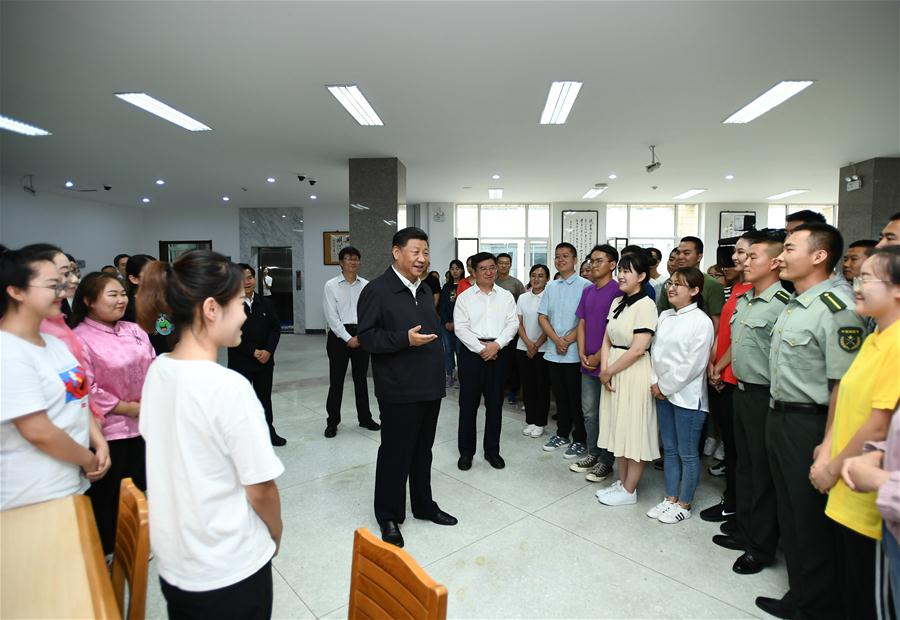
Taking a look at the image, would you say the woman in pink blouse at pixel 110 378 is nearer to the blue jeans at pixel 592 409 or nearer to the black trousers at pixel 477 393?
the black trousers at pixel 477 393

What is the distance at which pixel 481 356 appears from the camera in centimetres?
342

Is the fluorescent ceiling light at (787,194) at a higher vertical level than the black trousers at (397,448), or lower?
higher

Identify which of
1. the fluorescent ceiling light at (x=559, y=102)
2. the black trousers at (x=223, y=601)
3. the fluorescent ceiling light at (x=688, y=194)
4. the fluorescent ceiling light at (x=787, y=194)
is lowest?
the black trousers at (x=223, y=601)

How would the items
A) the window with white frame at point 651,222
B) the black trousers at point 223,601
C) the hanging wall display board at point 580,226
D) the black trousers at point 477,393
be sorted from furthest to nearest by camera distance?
1. the window with white frame at point 651,222
2. the hanging wall display board at point 580,226
3. the black trousers at point 477,393
4. the black trousers at point 223,601

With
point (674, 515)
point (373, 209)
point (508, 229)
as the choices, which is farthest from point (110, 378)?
point (508, 229)

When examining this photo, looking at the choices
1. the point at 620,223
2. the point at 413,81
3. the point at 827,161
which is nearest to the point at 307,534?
the point at 413,81

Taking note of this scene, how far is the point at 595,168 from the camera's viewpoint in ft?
26.7

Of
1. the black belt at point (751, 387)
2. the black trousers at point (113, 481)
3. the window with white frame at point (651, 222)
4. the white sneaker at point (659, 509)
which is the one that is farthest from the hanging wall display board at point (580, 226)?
the black trousers at point (113, 481)

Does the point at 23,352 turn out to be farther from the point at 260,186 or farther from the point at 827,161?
the point at 827,161

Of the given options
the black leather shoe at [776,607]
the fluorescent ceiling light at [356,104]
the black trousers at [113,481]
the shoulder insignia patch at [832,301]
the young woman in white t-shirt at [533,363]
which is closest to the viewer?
the shoulder insignia patch at [832,301]

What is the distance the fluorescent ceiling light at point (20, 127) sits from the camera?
555 cm

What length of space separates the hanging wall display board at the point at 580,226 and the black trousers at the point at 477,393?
9.22m

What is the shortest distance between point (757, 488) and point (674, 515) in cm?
59

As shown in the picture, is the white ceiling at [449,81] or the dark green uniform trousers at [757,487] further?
the white ceiling at [449,81]
